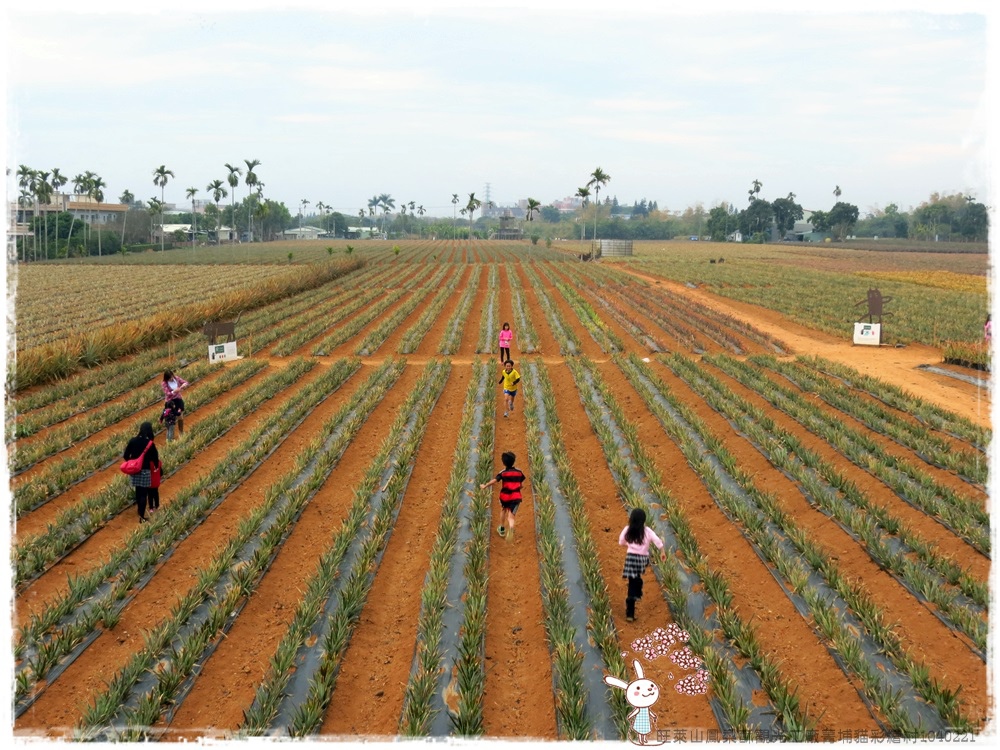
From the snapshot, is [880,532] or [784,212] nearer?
[880,532]

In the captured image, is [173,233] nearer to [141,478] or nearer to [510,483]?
[141,478]

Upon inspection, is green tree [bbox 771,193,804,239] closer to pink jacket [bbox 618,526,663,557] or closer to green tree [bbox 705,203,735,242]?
green tree [bbox 705,203,735,242]

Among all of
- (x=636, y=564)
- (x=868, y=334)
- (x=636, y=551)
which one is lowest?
(x=636, y=564)

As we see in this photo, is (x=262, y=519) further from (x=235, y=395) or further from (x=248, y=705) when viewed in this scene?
(x=235, y=395)

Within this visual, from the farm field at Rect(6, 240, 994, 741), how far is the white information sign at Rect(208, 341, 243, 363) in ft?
7.77

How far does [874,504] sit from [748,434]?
3.91 m

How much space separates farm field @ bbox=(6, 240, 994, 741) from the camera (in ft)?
21.9

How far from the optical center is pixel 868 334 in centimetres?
2573

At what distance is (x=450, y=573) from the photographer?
9.24 meters

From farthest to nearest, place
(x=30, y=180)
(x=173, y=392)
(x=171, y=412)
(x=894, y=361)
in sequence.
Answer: (x=30, y=180) < (x=894, y=361) < (x=171, y=412) < (x=173, y=392)

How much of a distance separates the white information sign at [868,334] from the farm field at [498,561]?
6.01m

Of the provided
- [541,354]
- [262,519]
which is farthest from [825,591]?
[541,354]

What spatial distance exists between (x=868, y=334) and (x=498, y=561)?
21272 mm

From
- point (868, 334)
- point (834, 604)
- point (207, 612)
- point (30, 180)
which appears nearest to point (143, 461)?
point (207, 612)
